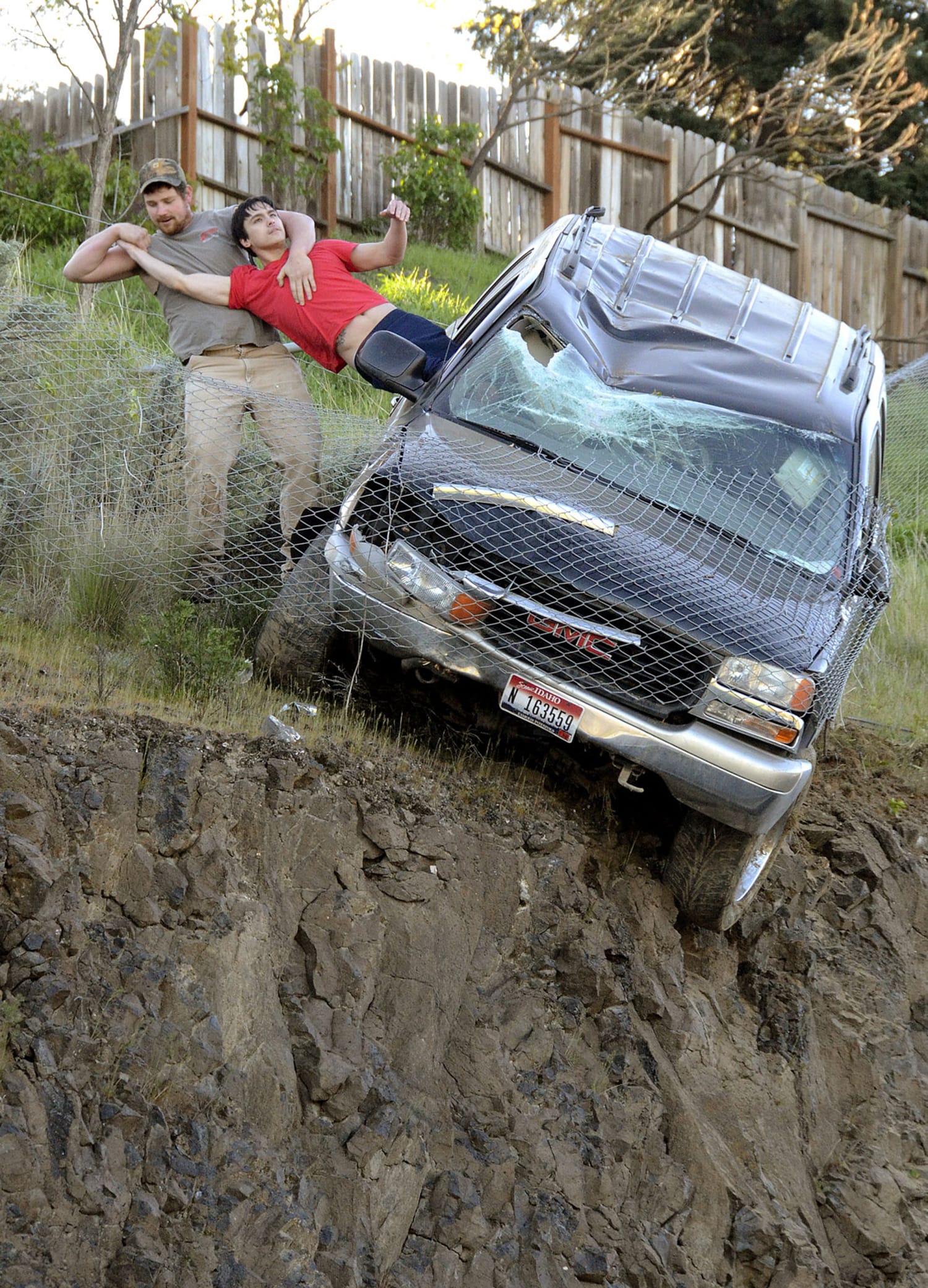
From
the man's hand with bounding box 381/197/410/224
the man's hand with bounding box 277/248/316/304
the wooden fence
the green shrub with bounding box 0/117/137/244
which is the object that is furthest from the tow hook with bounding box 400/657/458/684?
the green shrub with bounding box 0/117/137/244

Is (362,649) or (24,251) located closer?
(362,649)

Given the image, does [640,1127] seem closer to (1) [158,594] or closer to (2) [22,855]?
(2) [22,855]

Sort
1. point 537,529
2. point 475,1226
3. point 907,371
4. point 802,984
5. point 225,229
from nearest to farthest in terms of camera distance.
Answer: point 475,1226
point 537,529
point 802,984
point 225,229
point 907,371

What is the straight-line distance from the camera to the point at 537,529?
5059mm

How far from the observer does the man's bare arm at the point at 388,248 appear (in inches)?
252

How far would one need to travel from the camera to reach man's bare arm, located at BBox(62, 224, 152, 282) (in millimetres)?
6172

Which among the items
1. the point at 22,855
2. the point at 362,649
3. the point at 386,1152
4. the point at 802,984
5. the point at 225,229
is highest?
the point at 225,229

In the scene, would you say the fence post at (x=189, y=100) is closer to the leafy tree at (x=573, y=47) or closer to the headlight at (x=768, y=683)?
the leafy tree at (x=573, y=47)

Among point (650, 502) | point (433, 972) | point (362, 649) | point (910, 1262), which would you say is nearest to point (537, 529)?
point (650, 502)

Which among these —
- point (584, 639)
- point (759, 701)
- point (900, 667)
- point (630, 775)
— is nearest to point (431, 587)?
point (584, 639)

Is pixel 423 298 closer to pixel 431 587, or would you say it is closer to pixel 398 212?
pixel 398 212

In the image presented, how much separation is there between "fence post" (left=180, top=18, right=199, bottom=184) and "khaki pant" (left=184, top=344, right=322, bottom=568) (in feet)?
19.9

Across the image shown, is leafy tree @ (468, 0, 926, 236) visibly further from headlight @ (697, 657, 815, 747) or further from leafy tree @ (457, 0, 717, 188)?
headlight @ (697, 657, 815, 747)

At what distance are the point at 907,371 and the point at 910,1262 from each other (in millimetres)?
8069
